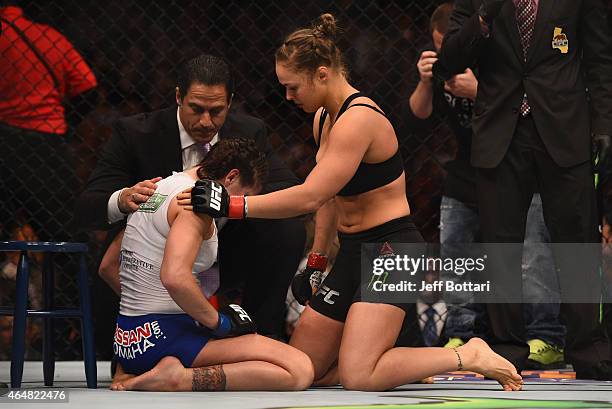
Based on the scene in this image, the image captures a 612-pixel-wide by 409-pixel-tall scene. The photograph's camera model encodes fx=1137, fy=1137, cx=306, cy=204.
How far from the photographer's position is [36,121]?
15.4 feet

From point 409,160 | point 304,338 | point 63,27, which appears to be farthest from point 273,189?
point 63,27

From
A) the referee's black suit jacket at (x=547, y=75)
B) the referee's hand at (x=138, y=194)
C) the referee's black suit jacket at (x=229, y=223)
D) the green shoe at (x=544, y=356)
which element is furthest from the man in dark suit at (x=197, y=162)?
the green shoe at (x=544, y=356)

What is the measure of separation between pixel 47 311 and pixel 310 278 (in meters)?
0.83

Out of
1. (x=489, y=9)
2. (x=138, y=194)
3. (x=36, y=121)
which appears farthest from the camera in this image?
(x=36, y=121)

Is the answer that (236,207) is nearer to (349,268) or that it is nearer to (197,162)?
(349,268)

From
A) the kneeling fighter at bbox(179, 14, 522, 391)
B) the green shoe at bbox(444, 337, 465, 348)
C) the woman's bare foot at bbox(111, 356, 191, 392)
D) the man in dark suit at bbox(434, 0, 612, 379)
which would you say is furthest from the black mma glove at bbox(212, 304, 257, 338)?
the green shoe at bbox(444, 337, 465, 348)

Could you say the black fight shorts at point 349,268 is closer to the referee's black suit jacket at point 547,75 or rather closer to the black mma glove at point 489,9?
the referee's black suit jacket at point 547,75

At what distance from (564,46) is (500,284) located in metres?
0.87

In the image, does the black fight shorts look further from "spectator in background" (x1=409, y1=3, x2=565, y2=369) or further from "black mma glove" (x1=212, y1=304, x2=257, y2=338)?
"spectator in background" (x1=409, y1=3, x2=565, y2=369)

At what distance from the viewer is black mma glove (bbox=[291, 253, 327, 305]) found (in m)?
3.66

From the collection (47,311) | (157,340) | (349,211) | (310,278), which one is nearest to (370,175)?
(349,211)

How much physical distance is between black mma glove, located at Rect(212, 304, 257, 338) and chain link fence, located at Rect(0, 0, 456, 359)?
159 centimetres

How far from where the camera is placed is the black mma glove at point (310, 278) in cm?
366

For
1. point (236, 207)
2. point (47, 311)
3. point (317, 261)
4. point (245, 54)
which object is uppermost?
point (245, 54)
